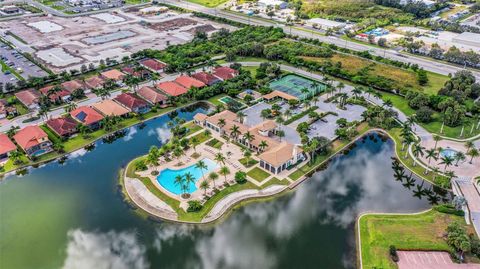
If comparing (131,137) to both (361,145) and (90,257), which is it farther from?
(361,145)

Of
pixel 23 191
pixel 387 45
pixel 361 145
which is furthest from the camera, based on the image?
pixel 387 45

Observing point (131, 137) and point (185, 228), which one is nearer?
point (185, 228)

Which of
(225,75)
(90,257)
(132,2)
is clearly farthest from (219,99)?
(132,2)

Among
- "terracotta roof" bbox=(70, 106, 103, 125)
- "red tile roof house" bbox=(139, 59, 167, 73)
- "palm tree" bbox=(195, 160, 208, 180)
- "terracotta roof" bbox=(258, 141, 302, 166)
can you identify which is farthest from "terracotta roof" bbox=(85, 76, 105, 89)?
"terracotta roof" bbox=(258, 141, 302, 166)

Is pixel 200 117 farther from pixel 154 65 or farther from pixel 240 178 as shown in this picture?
pixel 154 65

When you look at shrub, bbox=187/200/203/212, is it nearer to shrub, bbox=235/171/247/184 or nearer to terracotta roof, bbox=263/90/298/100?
shrub, bbox=235/171/247/184

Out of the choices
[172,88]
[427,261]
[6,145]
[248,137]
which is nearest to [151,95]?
[172,88]

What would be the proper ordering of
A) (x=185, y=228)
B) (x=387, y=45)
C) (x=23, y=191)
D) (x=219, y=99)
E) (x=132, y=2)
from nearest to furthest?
(x=185, y=228)
(x=23, y=191)
(x=219, y=99)
(x=387, y=45)
(x=132, y=2)

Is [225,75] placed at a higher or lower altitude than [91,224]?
higher
